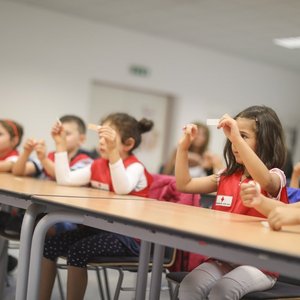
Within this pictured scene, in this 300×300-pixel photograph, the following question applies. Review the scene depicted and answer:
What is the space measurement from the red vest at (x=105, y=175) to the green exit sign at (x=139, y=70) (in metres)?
4.80

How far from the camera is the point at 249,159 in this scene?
196cm

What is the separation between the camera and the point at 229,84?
28.4 feet

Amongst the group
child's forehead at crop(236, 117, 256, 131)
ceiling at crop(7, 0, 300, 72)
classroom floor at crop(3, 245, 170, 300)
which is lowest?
classroom floor at crop(3, 245, 170, 300)

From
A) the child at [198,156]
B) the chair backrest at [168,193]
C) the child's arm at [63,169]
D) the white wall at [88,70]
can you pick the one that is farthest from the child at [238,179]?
the white wall at [88,70]

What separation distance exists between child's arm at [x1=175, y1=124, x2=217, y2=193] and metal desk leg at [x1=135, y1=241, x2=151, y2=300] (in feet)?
1.11

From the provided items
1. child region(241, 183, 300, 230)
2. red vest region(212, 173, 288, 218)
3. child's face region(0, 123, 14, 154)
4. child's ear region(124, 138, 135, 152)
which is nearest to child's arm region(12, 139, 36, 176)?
child's face region(0, 123, 14, 154)

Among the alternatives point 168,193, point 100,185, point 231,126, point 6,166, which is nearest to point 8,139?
point 6,166

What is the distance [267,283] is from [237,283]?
0.15m

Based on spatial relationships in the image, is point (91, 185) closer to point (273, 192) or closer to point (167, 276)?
point (167, 276)

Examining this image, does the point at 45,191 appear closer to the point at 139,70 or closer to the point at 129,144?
the point at 129,144

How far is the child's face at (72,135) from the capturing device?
11.3 ft

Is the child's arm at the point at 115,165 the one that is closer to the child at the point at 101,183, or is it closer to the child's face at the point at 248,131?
the child at the point at 101,183

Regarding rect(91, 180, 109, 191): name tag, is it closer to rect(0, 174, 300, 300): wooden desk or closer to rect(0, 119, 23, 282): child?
rect(0, 119, 23, 282): child

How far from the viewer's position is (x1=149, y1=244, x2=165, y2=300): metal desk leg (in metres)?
2.10
